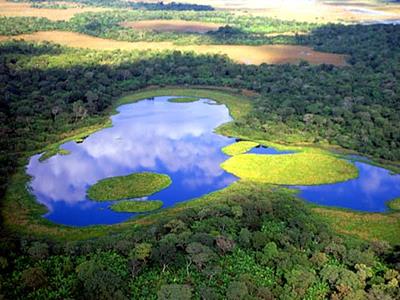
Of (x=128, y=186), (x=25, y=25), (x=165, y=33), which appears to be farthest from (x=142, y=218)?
(x=25, y=25)

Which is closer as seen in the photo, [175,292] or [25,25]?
[175,292]

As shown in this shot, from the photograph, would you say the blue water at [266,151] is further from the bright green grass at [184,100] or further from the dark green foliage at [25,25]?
the dark green foliage at [25,25]

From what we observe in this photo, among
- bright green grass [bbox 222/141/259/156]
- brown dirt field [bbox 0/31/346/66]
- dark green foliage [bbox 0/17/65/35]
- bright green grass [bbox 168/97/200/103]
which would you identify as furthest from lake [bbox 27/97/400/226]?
dark green foliage [bbox 0/17/65/35]

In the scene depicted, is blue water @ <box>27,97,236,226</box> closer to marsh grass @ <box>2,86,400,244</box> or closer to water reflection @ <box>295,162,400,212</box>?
marsh grass @ <box>2,86,400,244</box>

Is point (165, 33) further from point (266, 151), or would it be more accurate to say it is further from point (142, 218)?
point (142, 218)

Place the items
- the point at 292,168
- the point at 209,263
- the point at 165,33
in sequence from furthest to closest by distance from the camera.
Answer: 1. the point at 165,33
2. the point at 292,168
3. the point at 209,263

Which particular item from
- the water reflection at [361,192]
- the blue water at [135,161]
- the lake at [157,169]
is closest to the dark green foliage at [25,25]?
the blue water at [135,161]
